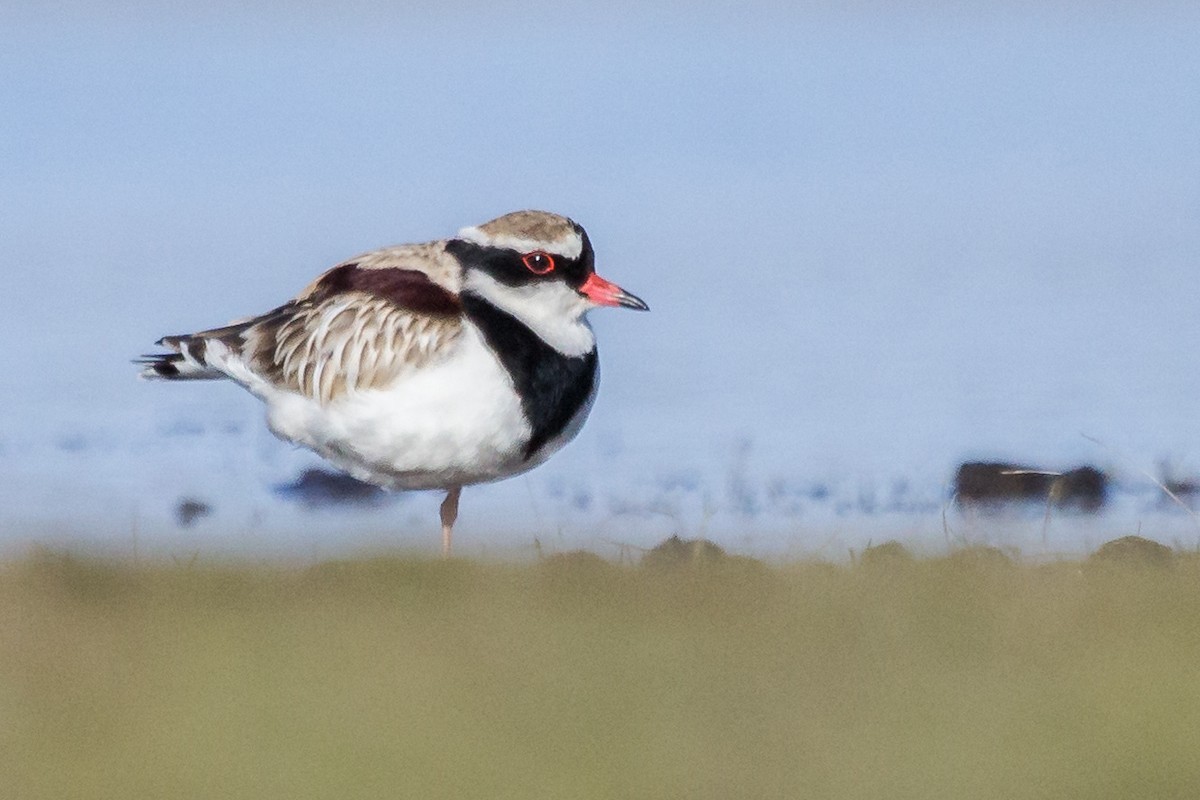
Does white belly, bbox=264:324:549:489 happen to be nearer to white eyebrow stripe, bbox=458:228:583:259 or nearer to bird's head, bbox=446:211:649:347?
bird's head, bbox=446:211:649:347

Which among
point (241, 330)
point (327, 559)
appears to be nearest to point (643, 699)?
point (327, 559)

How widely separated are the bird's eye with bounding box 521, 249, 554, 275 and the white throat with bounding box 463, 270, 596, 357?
0.24 feet

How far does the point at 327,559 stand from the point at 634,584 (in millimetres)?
1601

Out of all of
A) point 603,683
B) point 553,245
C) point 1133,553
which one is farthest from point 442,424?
point 1133,553

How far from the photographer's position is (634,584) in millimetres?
7984

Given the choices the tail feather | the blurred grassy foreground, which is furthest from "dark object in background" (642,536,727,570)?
the tail feather

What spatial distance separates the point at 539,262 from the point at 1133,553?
3.30m

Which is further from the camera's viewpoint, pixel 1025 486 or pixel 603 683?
pixel 1025 486

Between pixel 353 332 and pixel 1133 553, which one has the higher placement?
pixel 353 332

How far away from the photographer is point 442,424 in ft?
29.2

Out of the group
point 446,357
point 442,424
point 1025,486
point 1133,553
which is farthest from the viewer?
point 1025,486

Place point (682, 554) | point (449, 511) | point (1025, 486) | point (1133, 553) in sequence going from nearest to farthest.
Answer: point (1133, 553) → point (682, 554) → point (1025, 486) → point (449, 511)

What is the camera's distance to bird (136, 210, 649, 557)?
8.98 metres

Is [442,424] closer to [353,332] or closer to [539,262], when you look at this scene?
[353,332]
